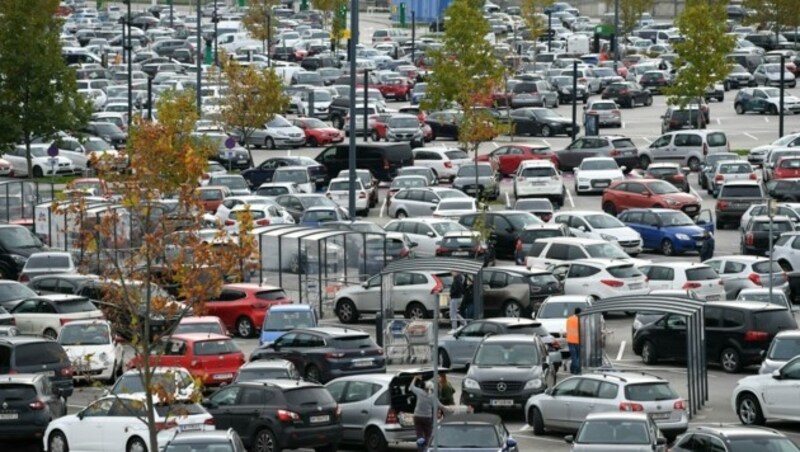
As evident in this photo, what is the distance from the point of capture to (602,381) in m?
34.4

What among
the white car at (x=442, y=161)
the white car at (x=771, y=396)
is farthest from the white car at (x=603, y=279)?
the white car at (x=442, y=161)

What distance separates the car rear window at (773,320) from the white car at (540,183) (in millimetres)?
25013

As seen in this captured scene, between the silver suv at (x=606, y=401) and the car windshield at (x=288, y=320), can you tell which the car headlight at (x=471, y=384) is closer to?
the silver suv at (x=606, y=401)

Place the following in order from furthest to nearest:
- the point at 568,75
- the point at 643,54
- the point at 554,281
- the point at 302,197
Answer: the point at 643,54 < the point at 568,75 < the point at 302,197 < the point at 554,281

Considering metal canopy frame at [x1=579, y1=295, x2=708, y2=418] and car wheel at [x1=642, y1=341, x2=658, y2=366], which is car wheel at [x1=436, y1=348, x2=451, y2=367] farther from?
car wheel at [x1=642, y1=341, x2=658, y2=366]

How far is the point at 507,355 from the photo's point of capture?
37.2 m

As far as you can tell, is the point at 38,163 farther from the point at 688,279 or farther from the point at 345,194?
the point at 688,279

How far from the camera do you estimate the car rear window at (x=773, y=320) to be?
40.7 metres

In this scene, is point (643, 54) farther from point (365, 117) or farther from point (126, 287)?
point (126, 287)

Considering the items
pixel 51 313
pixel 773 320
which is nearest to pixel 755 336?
pixel 773 320

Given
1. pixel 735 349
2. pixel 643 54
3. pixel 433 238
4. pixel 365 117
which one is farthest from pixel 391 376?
pixel 643 54

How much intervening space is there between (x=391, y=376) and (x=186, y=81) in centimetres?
6813

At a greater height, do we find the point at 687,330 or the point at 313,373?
the point at 687,330

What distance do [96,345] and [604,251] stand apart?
15240 millimetres
